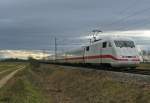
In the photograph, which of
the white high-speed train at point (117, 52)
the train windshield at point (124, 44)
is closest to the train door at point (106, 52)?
the white high-speed train at point (117, 52)

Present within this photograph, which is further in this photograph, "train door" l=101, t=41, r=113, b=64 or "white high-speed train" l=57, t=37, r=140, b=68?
"train door" l=101, t=41, r=113, b=64

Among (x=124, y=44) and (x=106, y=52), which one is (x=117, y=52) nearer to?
(x=124, y=44)

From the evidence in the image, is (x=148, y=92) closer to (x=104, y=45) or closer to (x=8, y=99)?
(x=8, y=99)

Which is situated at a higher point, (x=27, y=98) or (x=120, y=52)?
(x=120, y=52)

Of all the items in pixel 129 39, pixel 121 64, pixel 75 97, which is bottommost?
pixel 75 97

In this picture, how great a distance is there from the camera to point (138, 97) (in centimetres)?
1881

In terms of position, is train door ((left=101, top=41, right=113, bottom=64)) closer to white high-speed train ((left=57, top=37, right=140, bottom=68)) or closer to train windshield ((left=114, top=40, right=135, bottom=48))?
white high-speed train ((left=57, top=37, right=140, bottom=68))

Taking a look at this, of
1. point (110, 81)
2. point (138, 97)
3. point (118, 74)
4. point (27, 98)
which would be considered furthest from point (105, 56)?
point (138, 97)

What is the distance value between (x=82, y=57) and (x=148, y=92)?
3212cm

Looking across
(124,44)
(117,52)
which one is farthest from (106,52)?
(117,52)

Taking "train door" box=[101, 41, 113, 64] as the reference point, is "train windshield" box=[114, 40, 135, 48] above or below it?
above

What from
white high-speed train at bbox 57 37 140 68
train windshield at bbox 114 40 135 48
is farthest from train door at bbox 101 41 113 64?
train windshield at bbox 114 40 135 48

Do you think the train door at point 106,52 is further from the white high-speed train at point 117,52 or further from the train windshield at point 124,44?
the train windshield at point 124,44

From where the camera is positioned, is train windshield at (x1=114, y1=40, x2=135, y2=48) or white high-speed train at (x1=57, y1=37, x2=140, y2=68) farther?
train windshield at (x1=114, y1=40, x2=135, y2=48)
